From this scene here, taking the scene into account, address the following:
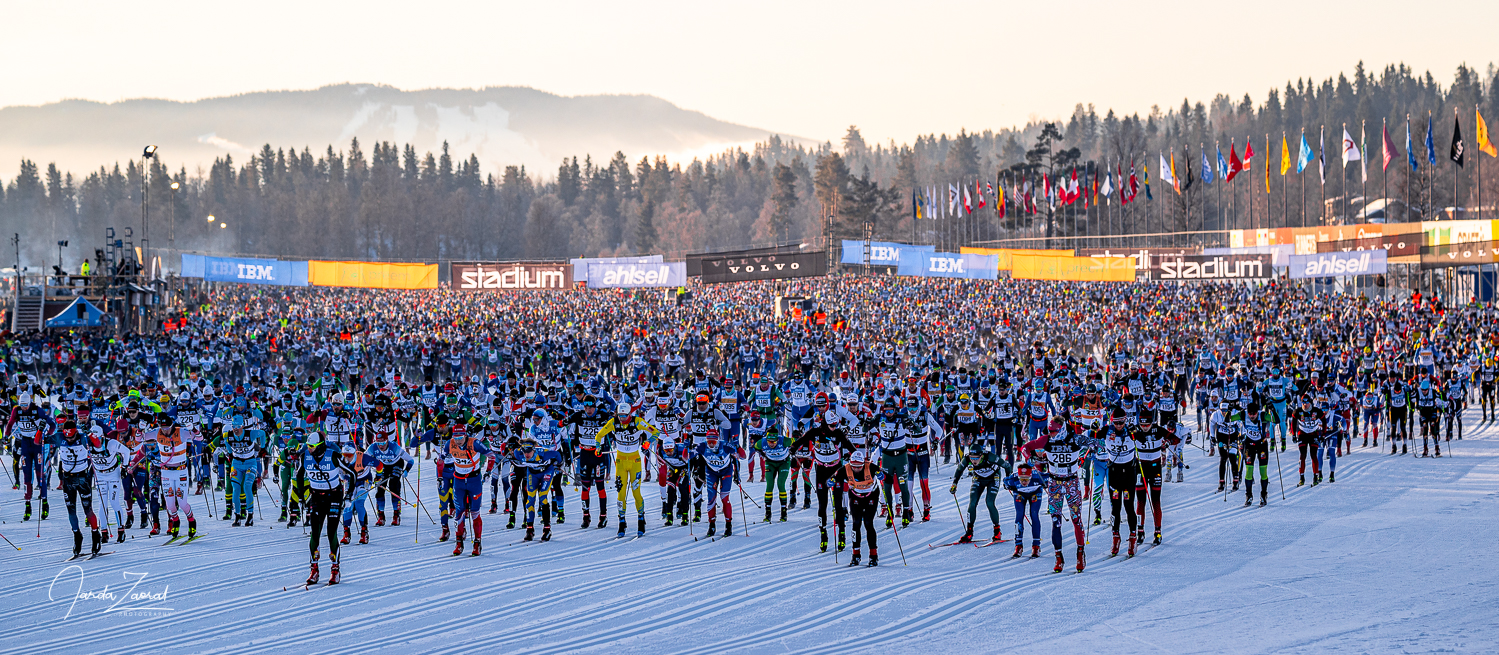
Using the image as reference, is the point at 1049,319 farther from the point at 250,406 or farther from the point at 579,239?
the point at 579,239

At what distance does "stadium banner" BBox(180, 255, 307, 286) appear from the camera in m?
40.0

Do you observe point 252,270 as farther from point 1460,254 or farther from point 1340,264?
point 1460,254

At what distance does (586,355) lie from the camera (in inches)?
1435

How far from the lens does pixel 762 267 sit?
40.5 m

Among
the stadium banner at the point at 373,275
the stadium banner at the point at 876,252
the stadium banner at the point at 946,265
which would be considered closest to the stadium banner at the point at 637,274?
the stadium banner at the point at 876,252

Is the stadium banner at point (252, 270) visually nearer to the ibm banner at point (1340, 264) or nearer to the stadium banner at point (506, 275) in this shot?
the stadium banner at point (506, 275)

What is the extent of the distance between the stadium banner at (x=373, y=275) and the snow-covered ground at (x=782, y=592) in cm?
2615

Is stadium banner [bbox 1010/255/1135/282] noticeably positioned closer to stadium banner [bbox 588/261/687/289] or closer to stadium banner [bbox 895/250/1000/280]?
stadium banner [bbox 895/250/1000/280]

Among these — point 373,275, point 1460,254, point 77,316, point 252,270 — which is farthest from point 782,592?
point 1460,254

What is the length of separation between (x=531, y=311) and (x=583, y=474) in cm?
3859

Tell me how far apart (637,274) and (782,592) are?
30.3m

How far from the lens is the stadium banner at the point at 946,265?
43250mm

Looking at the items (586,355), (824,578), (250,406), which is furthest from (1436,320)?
(250,406)

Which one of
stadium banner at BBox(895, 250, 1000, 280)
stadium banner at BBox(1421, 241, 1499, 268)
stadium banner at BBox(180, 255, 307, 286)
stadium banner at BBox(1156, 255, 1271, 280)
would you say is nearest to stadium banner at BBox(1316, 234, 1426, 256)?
stadium banner at BBox(1421, 241, 1499, 268)
